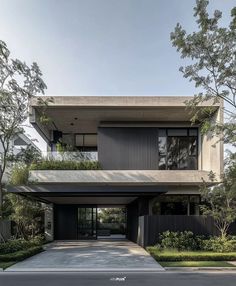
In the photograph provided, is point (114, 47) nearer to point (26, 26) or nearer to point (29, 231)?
point (26, 26)

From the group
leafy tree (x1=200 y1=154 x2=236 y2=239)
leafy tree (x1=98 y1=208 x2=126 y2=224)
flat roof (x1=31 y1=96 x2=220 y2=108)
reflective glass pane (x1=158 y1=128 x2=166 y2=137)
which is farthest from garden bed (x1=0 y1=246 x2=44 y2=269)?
leafy tree (x1=98 y1=208 x2=126 y2=224)

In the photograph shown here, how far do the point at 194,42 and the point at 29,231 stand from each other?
18.8m

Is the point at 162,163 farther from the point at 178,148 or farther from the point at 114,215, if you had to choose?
the point at 114,215

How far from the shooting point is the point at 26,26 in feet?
49.0

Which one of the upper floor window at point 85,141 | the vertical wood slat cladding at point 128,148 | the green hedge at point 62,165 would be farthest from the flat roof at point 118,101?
the upper floor window at point 85,141

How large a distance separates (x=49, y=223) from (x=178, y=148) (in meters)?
11.4

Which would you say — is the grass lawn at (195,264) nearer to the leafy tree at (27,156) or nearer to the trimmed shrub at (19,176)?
the trimmed shrub at (19,176)

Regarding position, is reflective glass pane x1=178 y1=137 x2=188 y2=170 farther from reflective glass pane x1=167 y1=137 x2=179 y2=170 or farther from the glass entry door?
the glass entry door

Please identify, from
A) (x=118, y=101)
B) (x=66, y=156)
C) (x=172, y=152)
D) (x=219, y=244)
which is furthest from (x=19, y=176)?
(x=219, y=244)

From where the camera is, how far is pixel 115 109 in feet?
74.8

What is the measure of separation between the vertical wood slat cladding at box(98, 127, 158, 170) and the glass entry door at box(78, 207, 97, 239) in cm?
826

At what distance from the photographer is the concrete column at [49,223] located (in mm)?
28203
